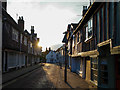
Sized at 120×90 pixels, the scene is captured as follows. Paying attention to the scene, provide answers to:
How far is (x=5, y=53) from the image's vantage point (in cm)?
1906

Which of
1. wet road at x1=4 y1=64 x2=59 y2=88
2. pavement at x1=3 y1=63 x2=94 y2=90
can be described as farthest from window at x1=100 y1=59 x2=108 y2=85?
wet road at x1=4 y1=64 x2=59 y2=88

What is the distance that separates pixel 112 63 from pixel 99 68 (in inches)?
49.2

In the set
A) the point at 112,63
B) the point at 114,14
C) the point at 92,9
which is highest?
the point at 92,9

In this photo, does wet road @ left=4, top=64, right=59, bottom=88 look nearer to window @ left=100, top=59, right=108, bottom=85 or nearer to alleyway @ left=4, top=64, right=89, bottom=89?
alleyway @ left=4, top=64, right=89, bottom=89

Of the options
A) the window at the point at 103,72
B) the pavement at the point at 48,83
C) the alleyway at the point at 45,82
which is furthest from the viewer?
the alleyway at the point at 45,82

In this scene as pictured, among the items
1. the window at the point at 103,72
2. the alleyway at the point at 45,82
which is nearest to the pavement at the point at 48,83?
the alleyway at the point at 45,82

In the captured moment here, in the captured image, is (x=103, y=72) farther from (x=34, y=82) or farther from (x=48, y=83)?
(x=34, y=82)

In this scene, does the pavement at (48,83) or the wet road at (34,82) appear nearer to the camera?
the pavement at (48,83)

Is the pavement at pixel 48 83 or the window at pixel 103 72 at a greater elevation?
the window at pixel 103 72

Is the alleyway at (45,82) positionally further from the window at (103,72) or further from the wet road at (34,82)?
the window at (103,72)

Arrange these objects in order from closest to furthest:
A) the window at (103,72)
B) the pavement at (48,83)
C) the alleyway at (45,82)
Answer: the window at (103,72) < the pavement at (48,83) < the alleyway at (45,82)

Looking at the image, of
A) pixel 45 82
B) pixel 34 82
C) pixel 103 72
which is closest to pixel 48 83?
pixel 45 82

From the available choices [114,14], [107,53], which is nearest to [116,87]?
[107,53]

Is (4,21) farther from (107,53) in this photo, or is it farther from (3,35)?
(107,53)
